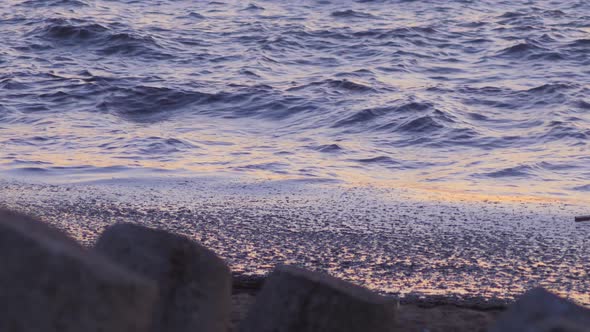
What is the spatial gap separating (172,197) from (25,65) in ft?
20.5

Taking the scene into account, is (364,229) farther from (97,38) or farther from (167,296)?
(97,38)

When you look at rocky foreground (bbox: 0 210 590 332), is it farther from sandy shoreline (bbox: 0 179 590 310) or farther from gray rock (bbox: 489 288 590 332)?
sandy shoreline (bbox: 0 179 590 310)

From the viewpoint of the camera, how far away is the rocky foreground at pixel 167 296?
2023mm

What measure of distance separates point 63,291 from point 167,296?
0.75 metres

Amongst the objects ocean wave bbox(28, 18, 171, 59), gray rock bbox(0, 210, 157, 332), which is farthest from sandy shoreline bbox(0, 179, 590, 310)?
ocean wave bbox(28, 18, 171, 59)

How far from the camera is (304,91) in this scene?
9.81m

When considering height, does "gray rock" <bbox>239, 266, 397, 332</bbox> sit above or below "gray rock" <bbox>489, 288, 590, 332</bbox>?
below

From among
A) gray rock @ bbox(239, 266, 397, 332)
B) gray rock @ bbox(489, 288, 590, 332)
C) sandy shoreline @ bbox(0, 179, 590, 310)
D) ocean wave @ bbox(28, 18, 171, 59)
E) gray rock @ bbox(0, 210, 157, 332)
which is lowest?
ocean wave @ bbox(28, 18, 171, 59)

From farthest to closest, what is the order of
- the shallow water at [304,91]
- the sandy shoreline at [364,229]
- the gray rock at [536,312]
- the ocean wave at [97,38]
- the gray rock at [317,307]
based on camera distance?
the ocean wave at [97,38]
the shallow water at [304,91]
the sandy shoreline at [364,229]
the gray rock at [317,307]
the gray rock at [536,312]

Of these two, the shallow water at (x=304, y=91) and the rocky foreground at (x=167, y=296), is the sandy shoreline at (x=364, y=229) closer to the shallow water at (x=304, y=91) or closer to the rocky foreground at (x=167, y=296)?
the shallow water at (x=304, y=91)

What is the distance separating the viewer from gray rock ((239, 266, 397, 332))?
2693 millimetres

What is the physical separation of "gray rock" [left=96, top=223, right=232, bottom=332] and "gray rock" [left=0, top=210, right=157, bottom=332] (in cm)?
63

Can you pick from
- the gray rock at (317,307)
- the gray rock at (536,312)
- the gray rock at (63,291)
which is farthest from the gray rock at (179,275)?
the gray rock at (536,312)

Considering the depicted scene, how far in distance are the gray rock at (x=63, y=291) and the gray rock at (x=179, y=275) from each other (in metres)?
0.63
